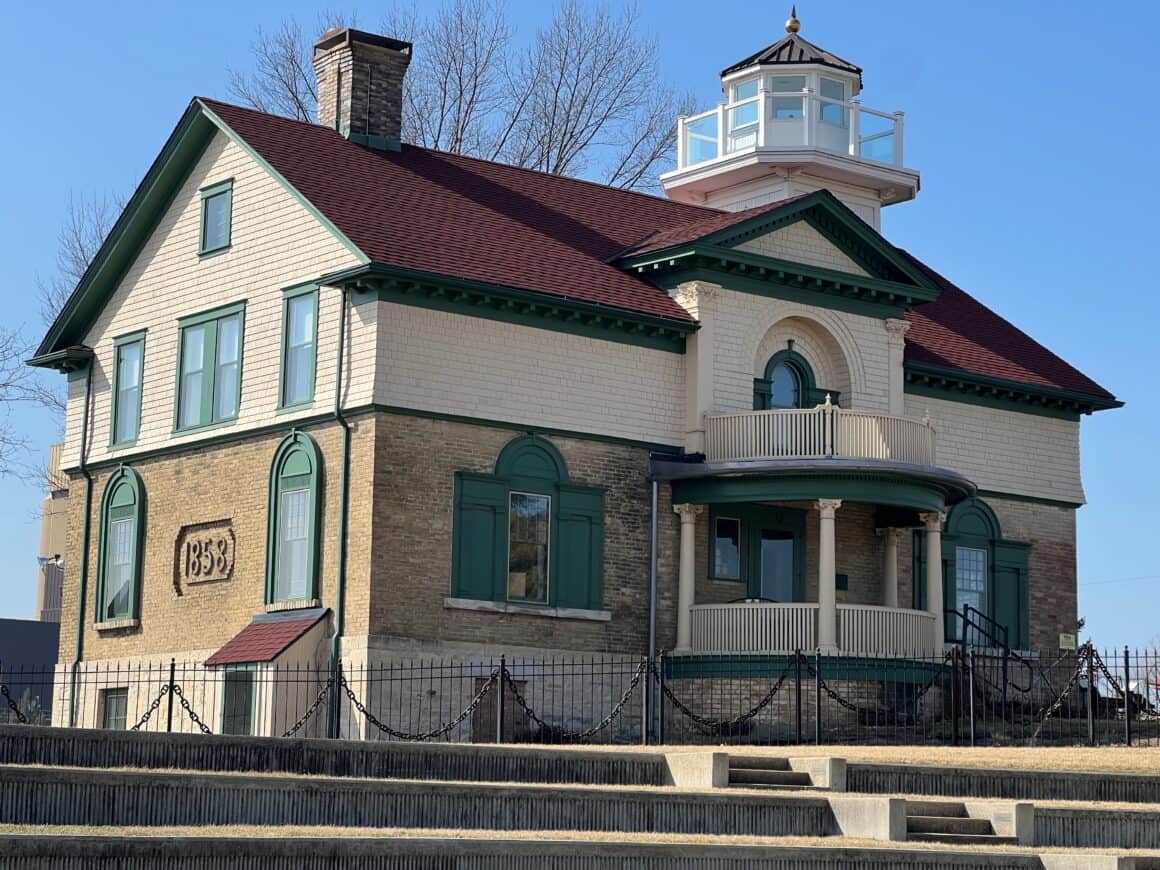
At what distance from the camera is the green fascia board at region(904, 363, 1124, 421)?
37.1 metres

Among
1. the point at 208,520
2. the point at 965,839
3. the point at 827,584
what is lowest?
the point at 965,839

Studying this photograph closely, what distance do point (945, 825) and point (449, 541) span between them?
41.2ft

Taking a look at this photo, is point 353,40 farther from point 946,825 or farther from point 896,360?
point 946,825

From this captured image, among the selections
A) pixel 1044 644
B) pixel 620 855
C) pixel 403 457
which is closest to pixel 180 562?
pixel 403 457

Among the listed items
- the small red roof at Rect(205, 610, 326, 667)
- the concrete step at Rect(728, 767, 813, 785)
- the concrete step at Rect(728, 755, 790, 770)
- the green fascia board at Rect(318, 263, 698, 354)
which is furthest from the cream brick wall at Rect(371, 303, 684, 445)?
the concrete step at Rect(728, 767, 813, 785)

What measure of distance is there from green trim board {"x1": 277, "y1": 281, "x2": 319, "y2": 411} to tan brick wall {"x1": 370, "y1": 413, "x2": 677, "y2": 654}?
1.97 metres

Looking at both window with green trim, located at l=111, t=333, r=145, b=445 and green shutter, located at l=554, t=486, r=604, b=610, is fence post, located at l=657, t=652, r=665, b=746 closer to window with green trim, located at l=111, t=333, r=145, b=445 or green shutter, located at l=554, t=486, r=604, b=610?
green shutter, located at l=554, t=486, r=604, b=610

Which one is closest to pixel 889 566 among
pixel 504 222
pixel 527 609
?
pixel 527 609

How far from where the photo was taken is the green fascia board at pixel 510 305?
30.4 meters

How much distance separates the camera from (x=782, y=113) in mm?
41781

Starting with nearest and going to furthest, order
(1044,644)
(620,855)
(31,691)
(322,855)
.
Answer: (322,855) → (620,855) → (1044,644) → (31,691)

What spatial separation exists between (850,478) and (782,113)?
453 inches

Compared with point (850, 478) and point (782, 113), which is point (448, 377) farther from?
point (782, 113)

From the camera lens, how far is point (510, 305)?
3161cm
